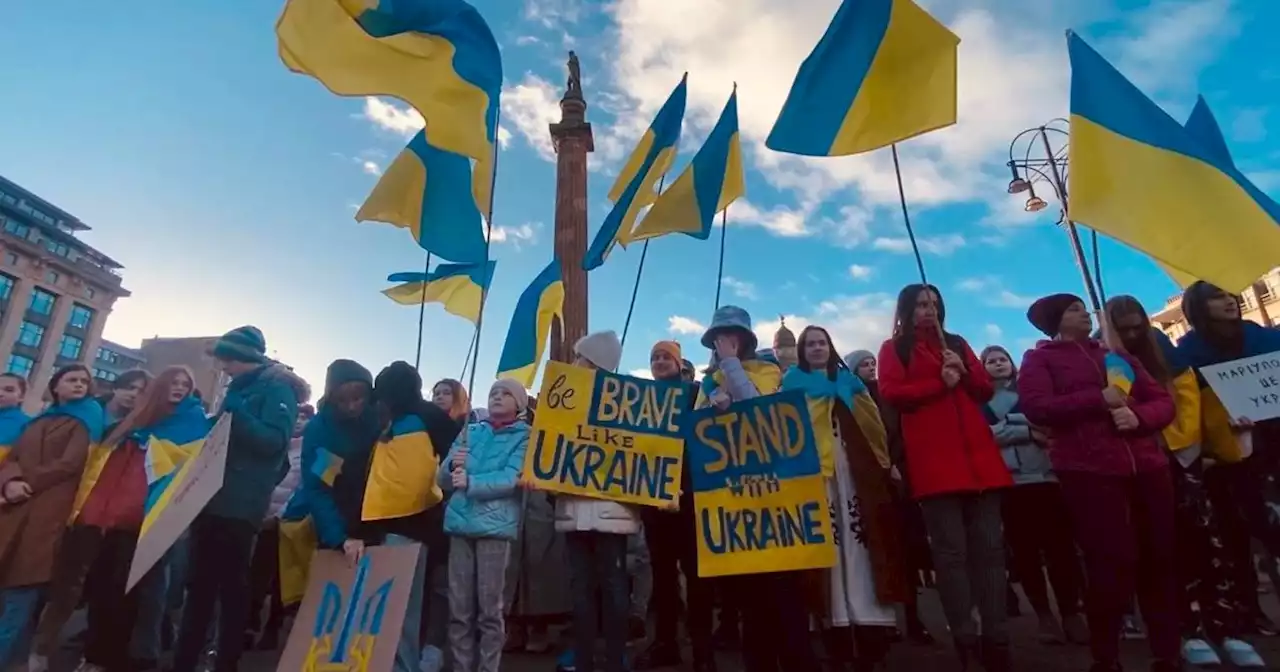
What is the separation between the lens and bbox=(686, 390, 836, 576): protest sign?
3.63m

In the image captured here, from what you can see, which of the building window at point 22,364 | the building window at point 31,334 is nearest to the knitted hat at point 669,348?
the building window at point 22,364

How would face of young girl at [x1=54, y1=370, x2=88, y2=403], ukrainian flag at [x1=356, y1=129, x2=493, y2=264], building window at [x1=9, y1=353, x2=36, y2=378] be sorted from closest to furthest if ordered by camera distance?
1. face of young girl at [x1=54, y1=370, x2=88, y2=403]
2. ukrainian flag at [x1=356, y1=129, x2=493, y2=264]
3. building window at [x1=9, y1=353, x2=36, y2=378]

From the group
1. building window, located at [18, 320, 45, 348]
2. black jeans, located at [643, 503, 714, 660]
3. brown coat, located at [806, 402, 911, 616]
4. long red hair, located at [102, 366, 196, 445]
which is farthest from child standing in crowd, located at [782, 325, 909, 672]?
building window, located at [18, 320, 45, 348]

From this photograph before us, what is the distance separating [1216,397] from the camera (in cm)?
420

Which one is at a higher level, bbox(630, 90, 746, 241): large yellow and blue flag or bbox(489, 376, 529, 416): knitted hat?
bbox(630, 90, 746, 241): large yellow and blue flag

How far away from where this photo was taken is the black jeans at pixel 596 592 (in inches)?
149

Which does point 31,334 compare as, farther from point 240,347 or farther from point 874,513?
point 874,513

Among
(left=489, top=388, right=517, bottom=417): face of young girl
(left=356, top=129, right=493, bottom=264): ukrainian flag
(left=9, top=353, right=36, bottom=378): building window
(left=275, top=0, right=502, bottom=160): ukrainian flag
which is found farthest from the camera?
(left=9, top=353, right=36, bottom=378): building window

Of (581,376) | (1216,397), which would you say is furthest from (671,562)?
(1216,397)

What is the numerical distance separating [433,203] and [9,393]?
317 cm

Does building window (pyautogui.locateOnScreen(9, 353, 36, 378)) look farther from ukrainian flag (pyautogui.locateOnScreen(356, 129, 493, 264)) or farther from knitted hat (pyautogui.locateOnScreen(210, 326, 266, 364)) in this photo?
knitted hat (pyautogui.locateOnScreen(210, 326, 266, 364))

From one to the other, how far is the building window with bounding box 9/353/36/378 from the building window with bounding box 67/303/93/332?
4743 mm

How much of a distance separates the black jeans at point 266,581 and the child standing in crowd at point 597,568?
2.69m

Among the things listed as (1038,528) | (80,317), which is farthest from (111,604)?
(80,317)
